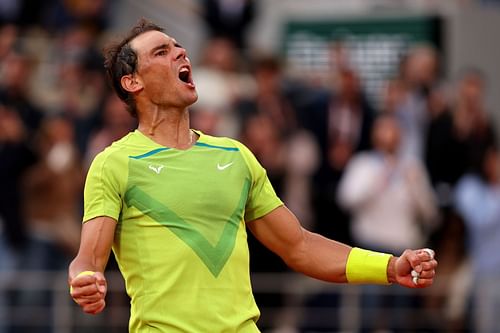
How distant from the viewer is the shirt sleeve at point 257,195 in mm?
6797

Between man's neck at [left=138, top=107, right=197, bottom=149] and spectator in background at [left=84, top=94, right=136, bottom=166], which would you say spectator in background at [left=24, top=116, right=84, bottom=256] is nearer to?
spectator in background at [left=84, top=94, right=136, bottom=166]

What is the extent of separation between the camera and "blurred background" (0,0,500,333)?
13.0 metres

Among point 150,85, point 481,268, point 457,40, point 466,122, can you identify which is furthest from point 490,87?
point 150,85

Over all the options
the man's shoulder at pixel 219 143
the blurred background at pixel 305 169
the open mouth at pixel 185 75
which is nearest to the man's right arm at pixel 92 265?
the man's shoulder at pixel 219 143

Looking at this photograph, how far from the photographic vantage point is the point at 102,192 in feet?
20.8

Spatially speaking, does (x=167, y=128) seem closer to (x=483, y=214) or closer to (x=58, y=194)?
(x=58, y=194)

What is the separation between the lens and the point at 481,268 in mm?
13805

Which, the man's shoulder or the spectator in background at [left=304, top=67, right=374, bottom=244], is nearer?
the man's shoulder

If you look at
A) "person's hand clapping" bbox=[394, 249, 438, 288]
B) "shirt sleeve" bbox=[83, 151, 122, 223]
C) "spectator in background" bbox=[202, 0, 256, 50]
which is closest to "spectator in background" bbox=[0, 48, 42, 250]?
"spectator in background" bbox=[202, 0, 256, 50]

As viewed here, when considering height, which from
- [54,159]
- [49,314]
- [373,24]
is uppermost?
[373,24]

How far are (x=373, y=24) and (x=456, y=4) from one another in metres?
1.04

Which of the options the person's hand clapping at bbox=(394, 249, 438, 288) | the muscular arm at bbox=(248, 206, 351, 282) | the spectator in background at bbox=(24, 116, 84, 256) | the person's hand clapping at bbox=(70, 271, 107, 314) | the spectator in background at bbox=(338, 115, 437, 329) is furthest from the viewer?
the spectator in background at bbox=(24, 116, 84, 256)

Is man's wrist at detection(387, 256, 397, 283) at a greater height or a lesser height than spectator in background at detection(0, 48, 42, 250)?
greater

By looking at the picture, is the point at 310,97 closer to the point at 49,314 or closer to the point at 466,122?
the point at 466,122
